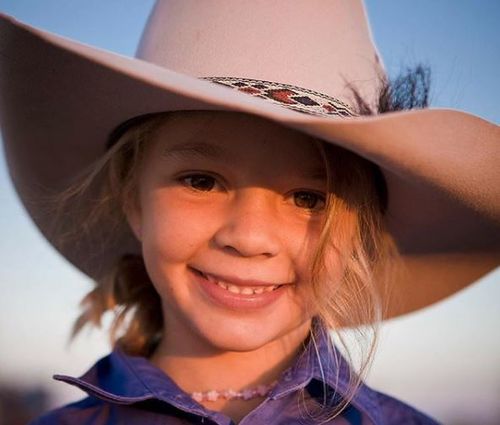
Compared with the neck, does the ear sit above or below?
above

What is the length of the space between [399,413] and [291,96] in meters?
0.97

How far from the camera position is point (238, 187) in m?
1.53

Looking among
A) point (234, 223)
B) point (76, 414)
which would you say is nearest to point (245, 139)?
point (234, 223)

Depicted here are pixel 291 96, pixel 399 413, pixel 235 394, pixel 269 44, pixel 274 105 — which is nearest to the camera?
pixel 274 105

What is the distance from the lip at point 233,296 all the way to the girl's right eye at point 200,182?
0.21m

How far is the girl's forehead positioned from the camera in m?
1.53

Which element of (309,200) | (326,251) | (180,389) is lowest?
Answer: (180,389)

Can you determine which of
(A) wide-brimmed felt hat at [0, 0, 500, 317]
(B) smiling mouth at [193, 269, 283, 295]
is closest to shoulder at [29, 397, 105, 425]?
(B) smiling mouth at [193, 269, 283, 295]

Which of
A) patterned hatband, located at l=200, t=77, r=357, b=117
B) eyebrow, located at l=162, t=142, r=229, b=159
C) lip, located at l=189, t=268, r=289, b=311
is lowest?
lip, located at l=189, t=268, r=289, b=311

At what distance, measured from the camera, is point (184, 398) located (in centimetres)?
154

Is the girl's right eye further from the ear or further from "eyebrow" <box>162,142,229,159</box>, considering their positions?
the ear

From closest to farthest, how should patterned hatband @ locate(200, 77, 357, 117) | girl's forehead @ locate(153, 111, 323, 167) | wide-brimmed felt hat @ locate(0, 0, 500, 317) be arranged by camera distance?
1. wide-brimmed felt hat @ locate(0, 0, 500, 317)
2. patterned hatband @ locate(200, 77, 357, 117)
3. girl's forehead @ locate(153, 111, 323, 167)

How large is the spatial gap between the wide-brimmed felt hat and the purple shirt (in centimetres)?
49

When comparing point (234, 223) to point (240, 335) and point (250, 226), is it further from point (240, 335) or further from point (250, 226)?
point (240, 335)
